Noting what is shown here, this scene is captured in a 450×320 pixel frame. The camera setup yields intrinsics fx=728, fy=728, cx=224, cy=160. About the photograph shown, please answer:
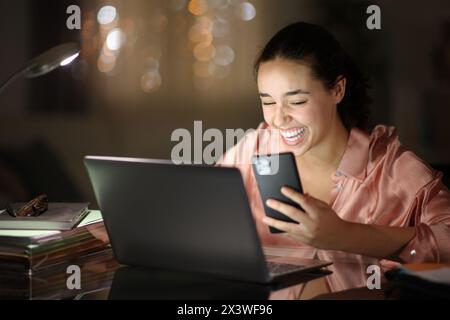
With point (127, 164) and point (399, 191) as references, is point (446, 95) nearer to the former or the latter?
point (399, 191)

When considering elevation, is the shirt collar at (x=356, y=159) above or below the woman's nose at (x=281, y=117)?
below

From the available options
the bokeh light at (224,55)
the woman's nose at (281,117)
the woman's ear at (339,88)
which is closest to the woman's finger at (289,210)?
the woman's nose at (281,117)

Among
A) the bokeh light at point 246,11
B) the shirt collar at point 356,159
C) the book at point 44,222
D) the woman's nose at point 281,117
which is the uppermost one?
the bokeh light at point 246,11

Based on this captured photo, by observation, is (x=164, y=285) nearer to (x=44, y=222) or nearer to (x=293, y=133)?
(x=44, y=222)

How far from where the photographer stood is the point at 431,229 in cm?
176

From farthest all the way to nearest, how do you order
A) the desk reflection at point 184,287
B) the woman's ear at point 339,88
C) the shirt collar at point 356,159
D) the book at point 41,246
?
the woman's ear at point 339,88 < the shirt collar at point 356,159 < the book at point 41,246 < the desk reflection at point 184,287

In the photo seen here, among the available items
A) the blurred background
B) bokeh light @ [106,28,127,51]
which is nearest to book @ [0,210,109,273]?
the blurred background

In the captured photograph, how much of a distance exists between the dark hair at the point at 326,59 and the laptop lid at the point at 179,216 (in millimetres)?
905

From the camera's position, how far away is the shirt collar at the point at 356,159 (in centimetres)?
208

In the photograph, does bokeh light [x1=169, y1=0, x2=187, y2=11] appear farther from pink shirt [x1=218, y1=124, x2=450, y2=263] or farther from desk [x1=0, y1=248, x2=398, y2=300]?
desk [x1=0, y1=248, x2=398, y2=300]

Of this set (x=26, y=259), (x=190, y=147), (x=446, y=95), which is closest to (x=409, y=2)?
(x=446, y=95)

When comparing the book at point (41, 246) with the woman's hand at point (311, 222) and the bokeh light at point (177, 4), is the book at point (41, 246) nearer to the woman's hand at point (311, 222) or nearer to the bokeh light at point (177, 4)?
the woman's hand at point (311, 222)

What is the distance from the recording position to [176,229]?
1.35 metres

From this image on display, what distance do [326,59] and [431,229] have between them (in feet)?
2.06
